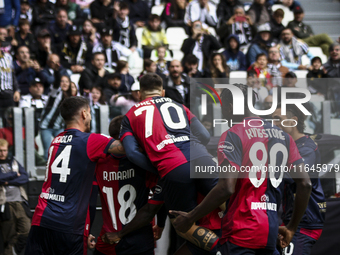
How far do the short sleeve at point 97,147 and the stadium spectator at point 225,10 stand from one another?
9.61 meters

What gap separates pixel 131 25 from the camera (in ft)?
41.4

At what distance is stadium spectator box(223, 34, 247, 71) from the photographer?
11.2m

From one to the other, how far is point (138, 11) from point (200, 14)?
187 centimetres

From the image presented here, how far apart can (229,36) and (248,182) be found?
8.59 m

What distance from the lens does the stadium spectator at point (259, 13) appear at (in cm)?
1357

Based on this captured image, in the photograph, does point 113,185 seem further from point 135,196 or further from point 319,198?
point 319,198

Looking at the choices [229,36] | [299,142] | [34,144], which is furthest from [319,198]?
[229,36]

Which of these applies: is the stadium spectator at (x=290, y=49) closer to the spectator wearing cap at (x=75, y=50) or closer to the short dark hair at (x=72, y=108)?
the spectator wearing cap at (x=75, y=50)

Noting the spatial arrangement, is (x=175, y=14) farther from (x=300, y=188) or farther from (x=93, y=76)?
(x=300, y=188)

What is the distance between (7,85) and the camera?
29.5 ft

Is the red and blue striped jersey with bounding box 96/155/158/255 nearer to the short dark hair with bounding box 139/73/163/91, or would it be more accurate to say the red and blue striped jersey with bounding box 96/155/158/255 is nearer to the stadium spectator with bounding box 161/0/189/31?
the short dark hair with bounding box 139/73/163/91

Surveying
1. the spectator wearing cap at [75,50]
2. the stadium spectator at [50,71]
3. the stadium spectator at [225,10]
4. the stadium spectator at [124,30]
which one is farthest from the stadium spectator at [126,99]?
the stadium spectator at [225,10]

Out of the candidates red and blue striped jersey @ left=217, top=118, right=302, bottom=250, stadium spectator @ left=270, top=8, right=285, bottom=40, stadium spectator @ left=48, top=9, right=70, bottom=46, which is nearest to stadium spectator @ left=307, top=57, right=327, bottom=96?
stadium spectator @ left=270, top=8, right=285, bottom=40

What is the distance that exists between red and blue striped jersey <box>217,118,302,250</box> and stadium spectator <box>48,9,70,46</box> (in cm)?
917
